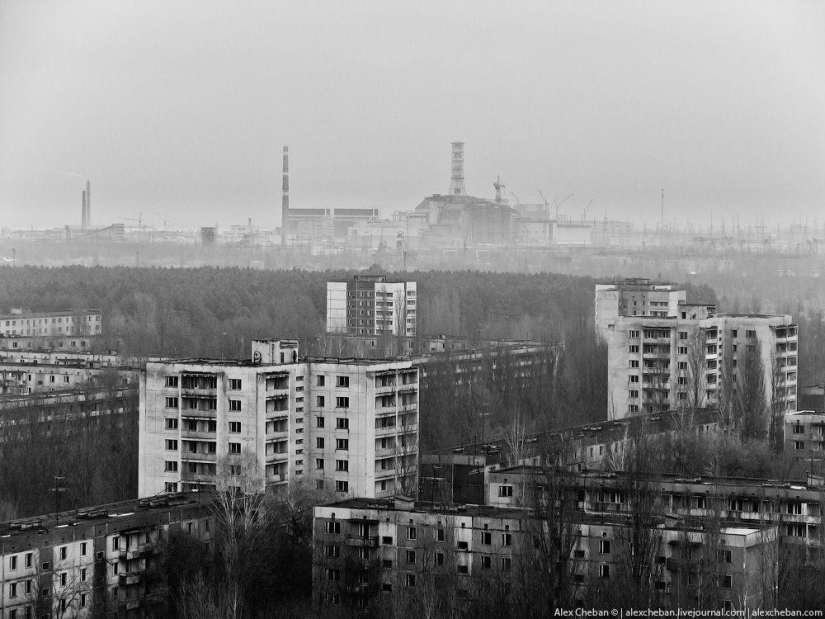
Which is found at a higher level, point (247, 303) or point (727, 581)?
point (247, 303)

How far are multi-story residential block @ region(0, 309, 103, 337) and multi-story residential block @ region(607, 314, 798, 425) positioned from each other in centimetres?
1264

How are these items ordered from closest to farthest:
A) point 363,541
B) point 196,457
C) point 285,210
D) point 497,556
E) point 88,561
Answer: point 88,561 → point 497,556 → point 363,541 → point 196,457 → point 285,210

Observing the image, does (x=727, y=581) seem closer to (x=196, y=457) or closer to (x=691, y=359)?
(x=196, y=457)

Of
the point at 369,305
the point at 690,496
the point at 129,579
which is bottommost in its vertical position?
the point at 129,579

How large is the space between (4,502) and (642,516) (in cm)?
535

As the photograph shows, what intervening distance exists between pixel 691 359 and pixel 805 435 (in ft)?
9.55

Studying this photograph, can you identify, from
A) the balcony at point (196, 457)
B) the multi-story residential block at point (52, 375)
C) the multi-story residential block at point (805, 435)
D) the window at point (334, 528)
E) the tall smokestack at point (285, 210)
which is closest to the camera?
the window at point (334, 528)

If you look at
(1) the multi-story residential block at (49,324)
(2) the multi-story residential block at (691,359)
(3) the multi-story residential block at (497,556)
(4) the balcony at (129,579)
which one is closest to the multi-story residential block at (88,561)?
(4) the balcony at (129,579)

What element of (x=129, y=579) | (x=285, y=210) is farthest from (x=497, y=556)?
(x=285, y=210)

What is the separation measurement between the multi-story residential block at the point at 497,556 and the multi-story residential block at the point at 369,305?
17861 millimetres

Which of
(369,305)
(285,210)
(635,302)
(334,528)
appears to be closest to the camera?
(334,528)

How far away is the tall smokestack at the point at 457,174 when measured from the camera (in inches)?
2982

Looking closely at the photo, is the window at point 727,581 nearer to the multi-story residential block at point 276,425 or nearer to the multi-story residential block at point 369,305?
the multi-story residential block at point 276,425

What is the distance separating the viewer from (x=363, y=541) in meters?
11.0
